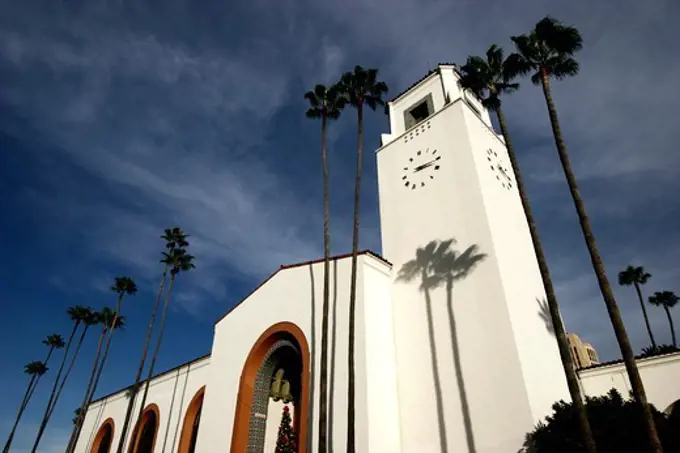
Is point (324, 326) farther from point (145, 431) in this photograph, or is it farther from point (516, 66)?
point (145, 431)

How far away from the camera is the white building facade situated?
Result: 12.8 m

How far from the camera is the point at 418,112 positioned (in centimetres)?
2259

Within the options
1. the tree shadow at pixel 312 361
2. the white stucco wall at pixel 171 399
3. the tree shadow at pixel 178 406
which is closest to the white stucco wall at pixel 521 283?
the tree shadow at pixel 312 361

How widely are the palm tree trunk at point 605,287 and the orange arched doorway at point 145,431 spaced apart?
26500 mm

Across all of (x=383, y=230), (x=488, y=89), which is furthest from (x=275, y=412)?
(x=488, y=89)

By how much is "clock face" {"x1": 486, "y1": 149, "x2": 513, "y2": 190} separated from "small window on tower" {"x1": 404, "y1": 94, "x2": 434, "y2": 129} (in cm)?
439

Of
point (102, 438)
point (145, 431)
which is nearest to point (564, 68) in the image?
point (145, 431)

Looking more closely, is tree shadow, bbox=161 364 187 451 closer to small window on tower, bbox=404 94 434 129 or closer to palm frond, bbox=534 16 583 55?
small window on tower, bbox=404 94 434 129

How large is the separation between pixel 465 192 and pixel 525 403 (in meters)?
8.07

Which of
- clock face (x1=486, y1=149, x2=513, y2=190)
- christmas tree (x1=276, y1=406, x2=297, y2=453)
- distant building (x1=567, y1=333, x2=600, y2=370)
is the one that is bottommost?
christmas tree (x1=276, y1=406, x2=297, y2=453)

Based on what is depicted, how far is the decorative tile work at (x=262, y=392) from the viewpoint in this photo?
1670 cm

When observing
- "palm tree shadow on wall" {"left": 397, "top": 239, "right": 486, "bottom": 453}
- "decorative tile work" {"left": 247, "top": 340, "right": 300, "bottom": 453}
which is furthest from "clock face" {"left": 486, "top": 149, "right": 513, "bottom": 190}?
"decorative tile work" {"left": 247, "top": 340, "right": 300, "bottom": 453}

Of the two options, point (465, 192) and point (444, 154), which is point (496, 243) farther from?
point (444, 154)

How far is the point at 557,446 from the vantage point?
387 inches
